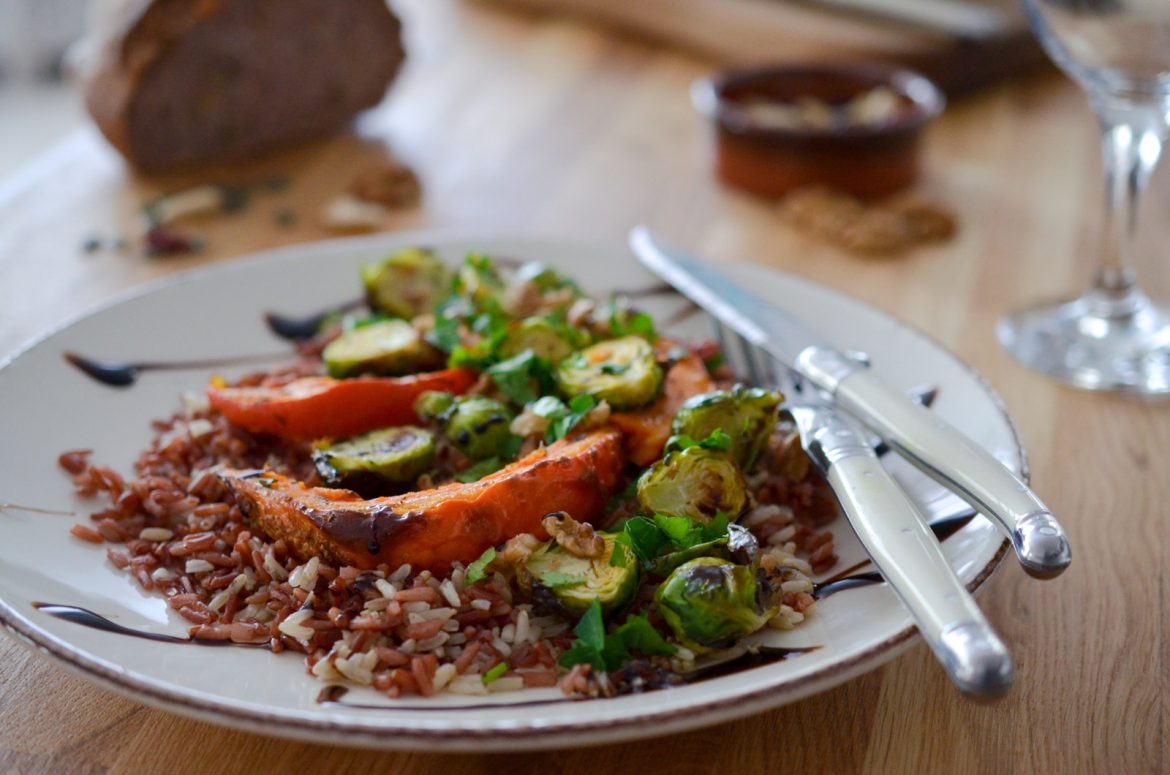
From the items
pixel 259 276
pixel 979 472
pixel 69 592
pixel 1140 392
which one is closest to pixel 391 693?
pixel 69 592

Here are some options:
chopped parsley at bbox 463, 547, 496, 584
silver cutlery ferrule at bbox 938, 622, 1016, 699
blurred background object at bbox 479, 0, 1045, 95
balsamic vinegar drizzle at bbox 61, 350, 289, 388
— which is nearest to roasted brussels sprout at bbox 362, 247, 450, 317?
balsamic vinegar drizzle at bbox 61, 350, 289, 388

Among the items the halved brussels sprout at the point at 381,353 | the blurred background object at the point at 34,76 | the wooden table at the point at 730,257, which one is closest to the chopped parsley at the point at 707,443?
the wooden table at the point at 730,257

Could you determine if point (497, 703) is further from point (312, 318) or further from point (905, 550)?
point (312, 318)

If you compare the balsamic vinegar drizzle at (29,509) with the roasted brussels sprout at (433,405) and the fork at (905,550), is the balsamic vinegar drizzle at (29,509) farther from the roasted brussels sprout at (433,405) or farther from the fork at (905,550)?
the fork at (905,550)

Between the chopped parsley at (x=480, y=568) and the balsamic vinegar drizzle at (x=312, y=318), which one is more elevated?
the chopped parsley at (x=480, y=568)

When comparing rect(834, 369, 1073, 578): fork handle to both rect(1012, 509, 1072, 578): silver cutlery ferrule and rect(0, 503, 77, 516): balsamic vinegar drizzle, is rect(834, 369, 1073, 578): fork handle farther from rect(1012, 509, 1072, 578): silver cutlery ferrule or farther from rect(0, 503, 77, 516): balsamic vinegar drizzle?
rect(0, 503, 77, 516): balsamic vinegar drizzle

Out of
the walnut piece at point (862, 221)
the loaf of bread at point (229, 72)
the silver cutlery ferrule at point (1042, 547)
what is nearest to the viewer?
the silver cutlery ferrule at point (1042, 547)

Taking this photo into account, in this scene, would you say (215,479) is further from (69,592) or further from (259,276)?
(259,276)
